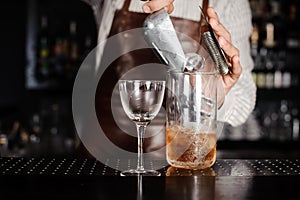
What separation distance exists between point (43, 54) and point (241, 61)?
7.11 feet

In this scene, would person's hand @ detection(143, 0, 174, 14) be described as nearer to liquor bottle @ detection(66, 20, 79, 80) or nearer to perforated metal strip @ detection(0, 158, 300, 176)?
perforated metal strip @ detection(0, 158, 300, 176)

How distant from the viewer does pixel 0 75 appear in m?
3.70

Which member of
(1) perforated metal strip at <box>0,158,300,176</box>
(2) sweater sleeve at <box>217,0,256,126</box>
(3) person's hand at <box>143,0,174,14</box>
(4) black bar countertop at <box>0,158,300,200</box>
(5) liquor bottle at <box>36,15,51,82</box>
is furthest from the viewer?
(5) liquor bottle at <box>36,15,51,82</box>

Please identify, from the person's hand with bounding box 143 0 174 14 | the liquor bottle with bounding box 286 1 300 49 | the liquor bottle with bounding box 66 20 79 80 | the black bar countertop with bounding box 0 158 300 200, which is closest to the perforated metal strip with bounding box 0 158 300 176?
the black bar countertop with bounding box 0 158 300 200

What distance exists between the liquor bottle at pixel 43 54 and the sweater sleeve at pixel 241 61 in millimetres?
2090

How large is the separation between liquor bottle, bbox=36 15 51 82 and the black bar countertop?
8.24 ft

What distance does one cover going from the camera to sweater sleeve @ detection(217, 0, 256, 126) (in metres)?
1.55

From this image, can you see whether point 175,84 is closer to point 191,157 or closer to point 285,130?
point 191,157

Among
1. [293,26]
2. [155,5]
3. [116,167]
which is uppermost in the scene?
[293,26]

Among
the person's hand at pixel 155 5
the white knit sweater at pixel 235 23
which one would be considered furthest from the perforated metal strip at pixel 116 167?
the white knit sweater at pixel 235 23

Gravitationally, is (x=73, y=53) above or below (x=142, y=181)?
above

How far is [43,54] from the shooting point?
Result: 3.60 metres

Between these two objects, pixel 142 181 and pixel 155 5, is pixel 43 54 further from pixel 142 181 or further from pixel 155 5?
pixel 142 181

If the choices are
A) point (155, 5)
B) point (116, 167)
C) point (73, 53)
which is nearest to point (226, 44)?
point (155, 5)
